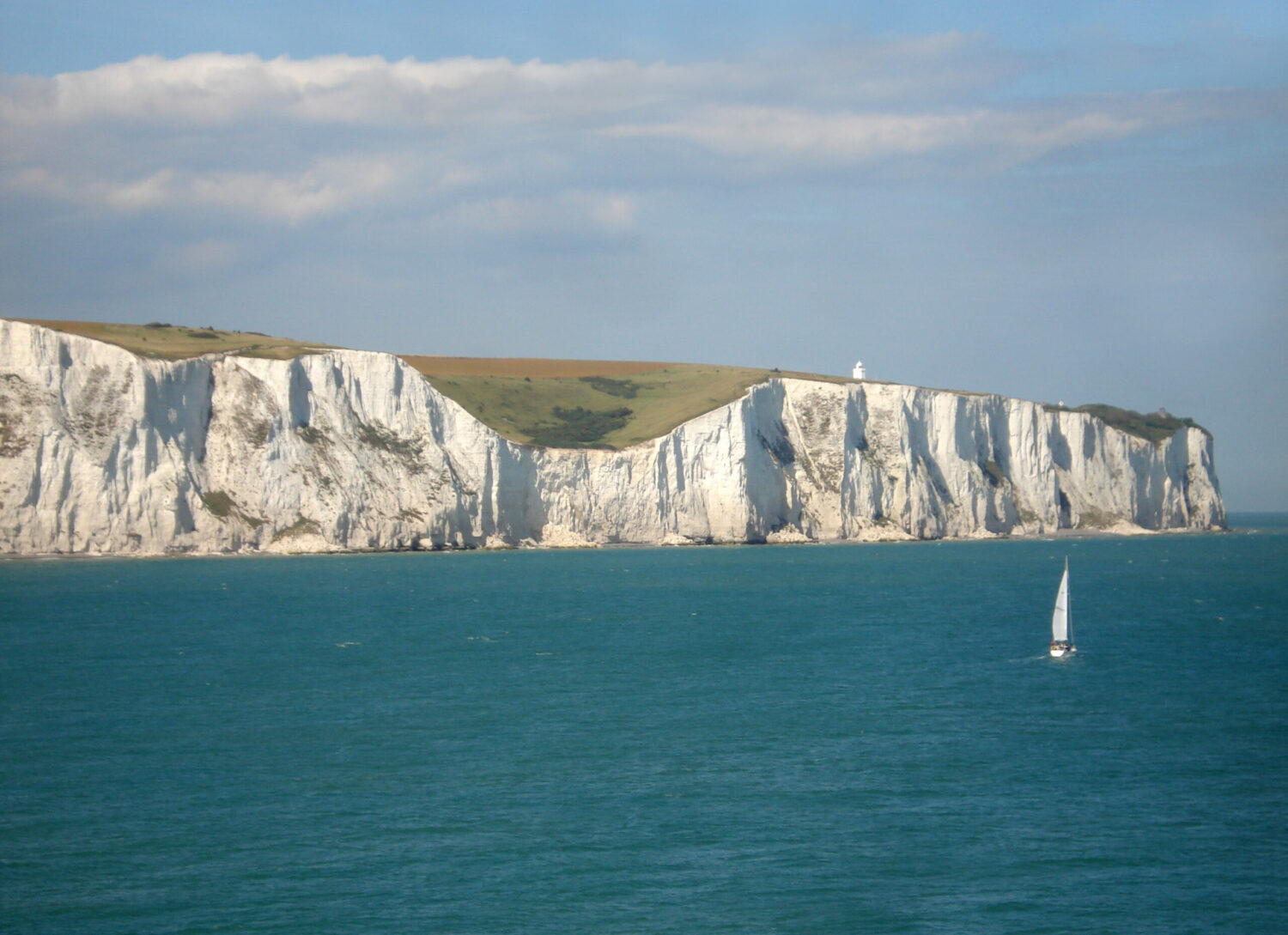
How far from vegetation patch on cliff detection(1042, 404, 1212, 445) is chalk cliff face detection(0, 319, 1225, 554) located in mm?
1125

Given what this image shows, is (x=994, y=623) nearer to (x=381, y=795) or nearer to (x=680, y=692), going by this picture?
(x=680, y=692)

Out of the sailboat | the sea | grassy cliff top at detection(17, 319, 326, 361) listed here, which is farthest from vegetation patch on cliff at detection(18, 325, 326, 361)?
the sailboat

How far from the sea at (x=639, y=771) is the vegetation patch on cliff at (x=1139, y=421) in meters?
67.5

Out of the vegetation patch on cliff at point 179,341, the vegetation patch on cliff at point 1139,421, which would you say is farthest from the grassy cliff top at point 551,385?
the vegetation patch on cliff at point 1139,421

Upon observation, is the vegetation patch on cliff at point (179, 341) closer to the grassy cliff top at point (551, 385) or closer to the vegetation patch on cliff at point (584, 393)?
the grassy cliff top at point (551, 385)

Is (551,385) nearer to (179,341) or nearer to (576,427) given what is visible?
(576,427)

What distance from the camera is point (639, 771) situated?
22.8 metres

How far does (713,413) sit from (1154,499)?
4833cm

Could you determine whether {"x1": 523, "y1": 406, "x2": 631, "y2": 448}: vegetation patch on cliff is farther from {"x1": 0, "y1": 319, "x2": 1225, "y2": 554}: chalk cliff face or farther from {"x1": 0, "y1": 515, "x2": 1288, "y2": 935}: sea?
{"x1": 0, "y1": 515, "x2": 1288, "y2": 935}: sea

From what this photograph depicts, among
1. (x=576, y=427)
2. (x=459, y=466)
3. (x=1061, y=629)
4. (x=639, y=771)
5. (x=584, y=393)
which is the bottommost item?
(x=639, y=771)

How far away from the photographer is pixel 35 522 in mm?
67062

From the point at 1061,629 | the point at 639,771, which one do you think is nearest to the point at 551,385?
the point at 1061,629

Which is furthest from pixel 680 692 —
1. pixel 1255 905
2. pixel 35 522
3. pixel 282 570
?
pixel 35 522

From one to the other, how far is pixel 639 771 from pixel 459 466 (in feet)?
203
